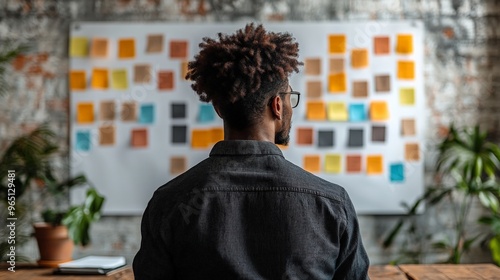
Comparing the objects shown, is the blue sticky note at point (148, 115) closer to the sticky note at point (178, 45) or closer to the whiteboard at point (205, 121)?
the whiteboard at point (205, 121)

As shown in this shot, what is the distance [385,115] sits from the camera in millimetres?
4363

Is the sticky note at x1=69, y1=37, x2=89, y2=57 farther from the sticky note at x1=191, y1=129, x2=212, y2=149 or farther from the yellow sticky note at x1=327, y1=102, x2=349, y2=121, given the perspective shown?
the yellow sticky note at x1=327, y1=102, x2=349, y2=121

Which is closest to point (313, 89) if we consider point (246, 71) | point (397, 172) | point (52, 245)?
point (397, 172)

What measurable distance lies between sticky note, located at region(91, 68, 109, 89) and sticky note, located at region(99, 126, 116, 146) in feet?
0.85

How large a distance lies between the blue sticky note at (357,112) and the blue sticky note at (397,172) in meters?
0.34

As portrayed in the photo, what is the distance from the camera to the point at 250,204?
1.48 metres

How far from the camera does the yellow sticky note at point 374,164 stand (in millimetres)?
4336

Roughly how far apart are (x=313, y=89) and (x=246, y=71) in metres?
2.89

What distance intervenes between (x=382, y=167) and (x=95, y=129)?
5.84 ft

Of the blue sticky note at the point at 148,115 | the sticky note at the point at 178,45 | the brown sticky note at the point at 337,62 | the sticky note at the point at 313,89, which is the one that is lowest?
the blue sticky note at the point at 148,115

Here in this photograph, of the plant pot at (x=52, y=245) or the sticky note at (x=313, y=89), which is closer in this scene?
the plant pot at (x=52, y=245)

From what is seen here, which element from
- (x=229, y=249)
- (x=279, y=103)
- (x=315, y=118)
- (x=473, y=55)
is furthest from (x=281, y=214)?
(x=473, y=55)

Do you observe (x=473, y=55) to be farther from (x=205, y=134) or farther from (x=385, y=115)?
(x=205, y=134)

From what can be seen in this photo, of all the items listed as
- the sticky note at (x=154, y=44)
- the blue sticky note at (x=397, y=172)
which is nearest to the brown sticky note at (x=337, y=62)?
the blue sticky note at (x=397, y=172)
